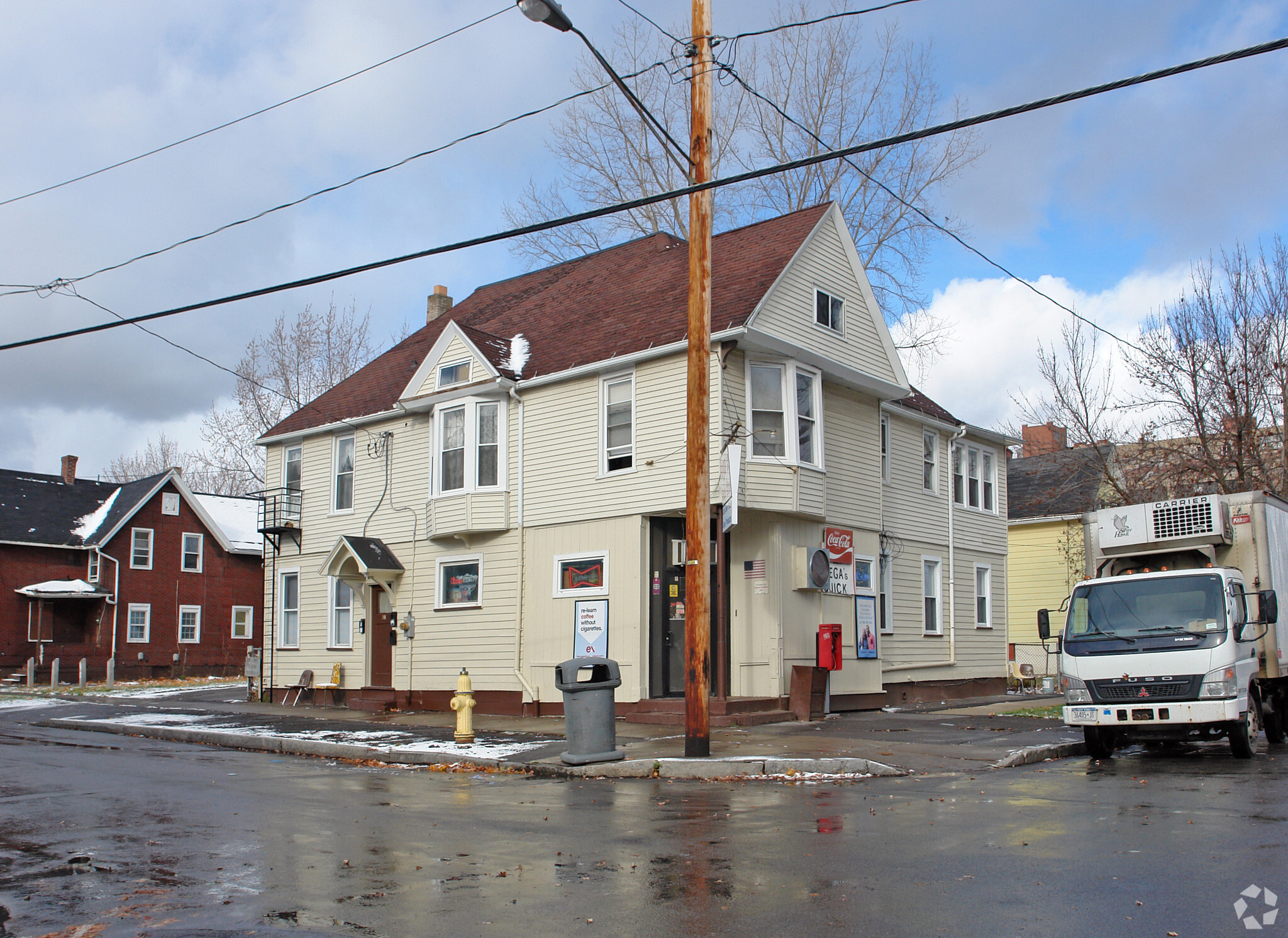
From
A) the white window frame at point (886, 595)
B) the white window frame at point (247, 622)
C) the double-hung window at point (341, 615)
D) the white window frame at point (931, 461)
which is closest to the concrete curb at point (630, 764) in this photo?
the double-hung window at point (341, 615)

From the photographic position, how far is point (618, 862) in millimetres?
6957

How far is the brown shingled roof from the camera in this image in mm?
19188

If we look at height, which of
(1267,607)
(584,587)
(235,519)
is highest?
(235,519)

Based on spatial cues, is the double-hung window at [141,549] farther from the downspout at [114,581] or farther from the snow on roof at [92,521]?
the snow on roof at [92,521]

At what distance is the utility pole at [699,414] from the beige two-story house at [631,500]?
4.30 metres

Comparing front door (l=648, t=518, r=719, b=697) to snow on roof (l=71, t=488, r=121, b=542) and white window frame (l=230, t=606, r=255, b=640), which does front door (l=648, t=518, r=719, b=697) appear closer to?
snow on roof (l=71, t=488, r=121, b=542)

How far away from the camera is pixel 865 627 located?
20.7 metres

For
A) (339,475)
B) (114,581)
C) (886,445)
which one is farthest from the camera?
(114,581)

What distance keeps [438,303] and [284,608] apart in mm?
9136

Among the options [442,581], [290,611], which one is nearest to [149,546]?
[290,611]

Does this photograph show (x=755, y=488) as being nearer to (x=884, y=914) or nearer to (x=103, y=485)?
(x=884, y=914)

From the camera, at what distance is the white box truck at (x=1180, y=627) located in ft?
39.8

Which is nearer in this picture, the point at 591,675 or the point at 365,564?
the point at 591,675

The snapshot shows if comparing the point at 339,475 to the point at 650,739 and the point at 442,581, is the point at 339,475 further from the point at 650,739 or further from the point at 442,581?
the point at 650,739
